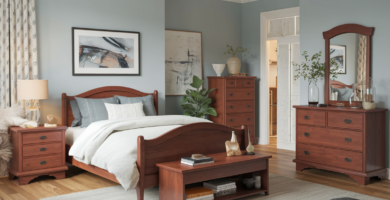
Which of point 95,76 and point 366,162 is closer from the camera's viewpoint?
point 366,162

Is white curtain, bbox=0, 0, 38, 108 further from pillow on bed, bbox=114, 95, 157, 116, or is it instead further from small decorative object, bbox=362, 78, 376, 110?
small decorative object, bbox=362, 78, 376, 110

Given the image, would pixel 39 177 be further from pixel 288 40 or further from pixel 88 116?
pixel 288 40

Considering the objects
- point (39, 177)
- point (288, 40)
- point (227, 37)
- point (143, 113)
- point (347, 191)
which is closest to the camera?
point (347, 191)

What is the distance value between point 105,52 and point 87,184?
1.81 metres

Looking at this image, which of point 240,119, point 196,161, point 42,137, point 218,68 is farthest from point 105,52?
point 240,119

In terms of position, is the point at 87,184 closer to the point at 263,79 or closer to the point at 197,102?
the point at 197,102

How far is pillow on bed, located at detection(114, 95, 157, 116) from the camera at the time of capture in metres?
4.91

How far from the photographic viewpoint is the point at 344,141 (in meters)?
4.25

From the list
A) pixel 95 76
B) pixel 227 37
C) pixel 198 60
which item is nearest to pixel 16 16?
pixel 95 76

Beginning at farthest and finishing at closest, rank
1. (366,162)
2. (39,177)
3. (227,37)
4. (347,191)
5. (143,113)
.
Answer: (227,37) → (143,113) → (39,177) → (366,162) → (347,191)

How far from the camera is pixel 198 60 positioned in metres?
6.45

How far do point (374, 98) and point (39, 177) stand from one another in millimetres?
3957

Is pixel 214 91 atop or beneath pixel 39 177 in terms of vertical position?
atop

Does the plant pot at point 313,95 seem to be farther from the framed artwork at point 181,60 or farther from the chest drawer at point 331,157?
the framed artwork at point 181,60
